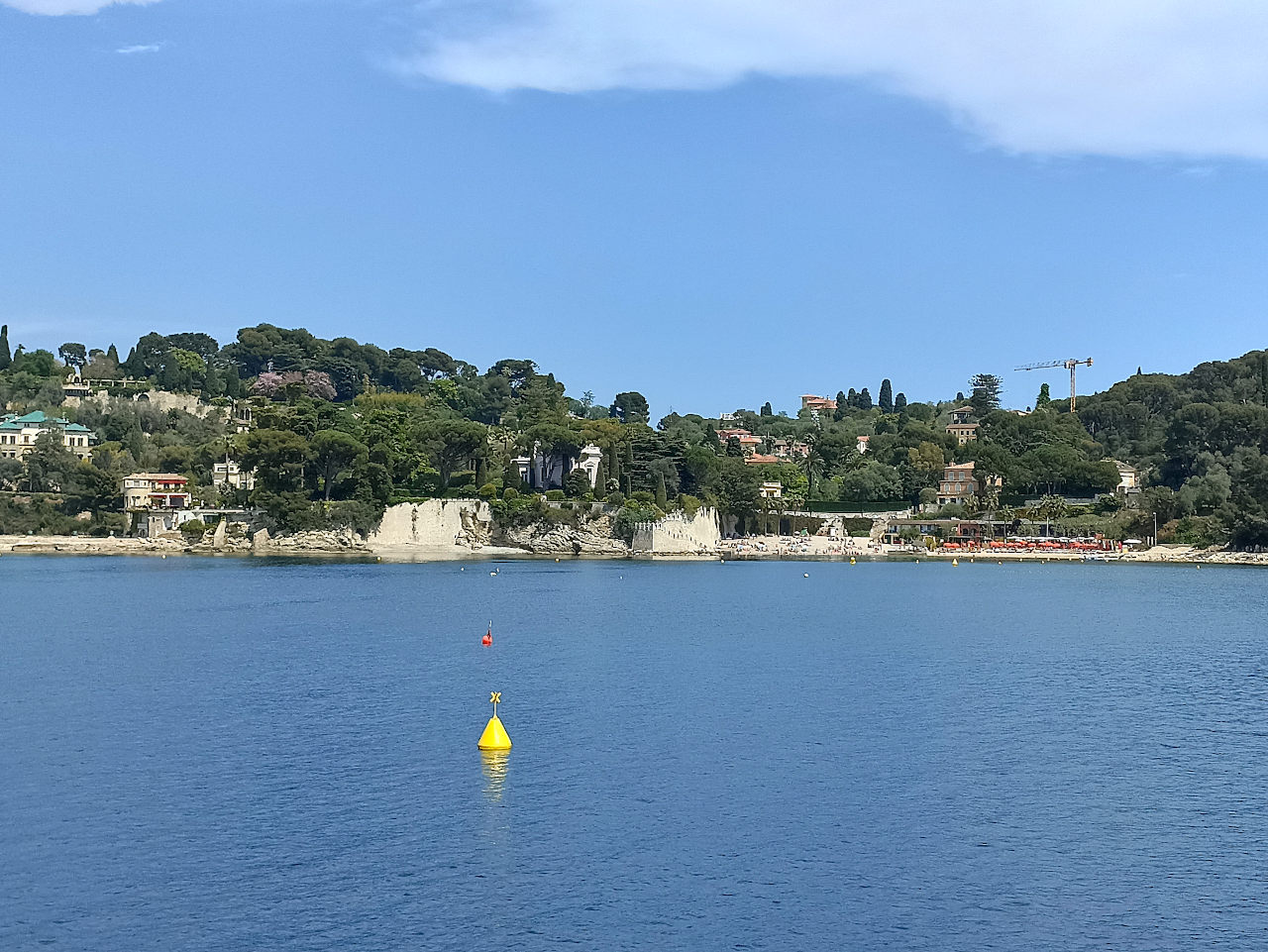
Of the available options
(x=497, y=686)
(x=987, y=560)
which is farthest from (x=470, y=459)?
(x=497, y=686)

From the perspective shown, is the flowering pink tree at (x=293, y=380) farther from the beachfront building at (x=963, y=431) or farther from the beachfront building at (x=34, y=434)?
the beachfront building at (x=963, y=431)

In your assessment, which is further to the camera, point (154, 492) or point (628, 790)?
point (154, 492)

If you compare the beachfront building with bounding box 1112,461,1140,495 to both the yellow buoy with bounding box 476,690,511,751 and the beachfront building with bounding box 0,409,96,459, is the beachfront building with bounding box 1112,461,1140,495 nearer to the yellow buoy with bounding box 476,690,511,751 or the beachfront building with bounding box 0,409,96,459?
the beachfront building with bounding box 0,409,96,459

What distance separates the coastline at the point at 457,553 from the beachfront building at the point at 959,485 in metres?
13.8

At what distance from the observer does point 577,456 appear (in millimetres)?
108875

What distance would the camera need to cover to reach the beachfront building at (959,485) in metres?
122

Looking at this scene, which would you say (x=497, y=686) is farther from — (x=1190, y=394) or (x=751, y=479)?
(x=1190, y=394)

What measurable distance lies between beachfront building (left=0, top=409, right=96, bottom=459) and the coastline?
13052mm

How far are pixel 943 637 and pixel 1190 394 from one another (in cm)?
10024

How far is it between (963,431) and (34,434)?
3917 inches

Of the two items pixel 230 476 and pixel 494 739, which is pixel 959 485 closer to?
pixel 230 476

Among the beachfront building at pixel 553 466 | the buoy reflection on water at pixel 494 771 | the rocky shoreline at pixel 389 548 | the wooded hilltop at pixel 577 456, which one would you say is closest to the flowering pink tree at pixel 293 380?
the wooded hilltop at pixel 577 456

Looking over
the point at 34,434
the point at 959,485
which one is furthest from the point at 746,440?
the point at 34,434

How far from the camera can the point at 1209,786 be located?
1012 inches
